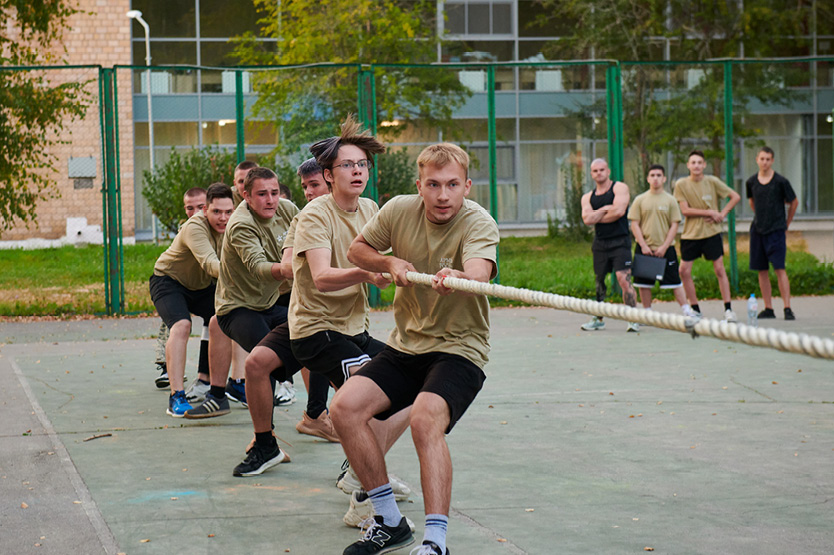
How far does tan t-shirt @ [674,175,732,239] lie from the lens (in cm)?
1264

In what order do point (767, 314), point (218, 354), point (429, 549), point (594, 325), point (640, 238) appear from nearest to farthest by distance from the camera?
point (429, 549)
point (218, 354)
point (594, 325)
point (640, 238)
point (767, 314)

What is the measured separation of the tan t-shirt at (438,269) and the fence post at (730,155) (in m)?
11.1

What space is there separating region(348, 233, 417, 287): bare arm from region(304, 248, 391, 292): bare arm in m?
0.06

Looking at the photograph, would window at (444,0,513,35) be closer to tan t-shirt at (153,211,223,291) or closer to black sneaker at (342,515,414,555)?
tan t-shirt at (153,211,223,291)

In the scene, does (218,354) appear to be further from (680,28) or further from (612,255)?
(680,28)

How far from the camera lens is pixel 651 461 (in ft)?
18.9

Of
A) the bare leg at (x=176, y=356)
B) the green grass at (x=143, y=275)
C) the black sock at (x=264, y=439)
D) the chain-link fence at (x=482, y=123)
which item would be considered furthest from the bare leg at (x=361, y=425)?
the chain-link fence at (x=482, y=123)

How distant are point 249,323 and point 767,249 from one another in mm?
8070

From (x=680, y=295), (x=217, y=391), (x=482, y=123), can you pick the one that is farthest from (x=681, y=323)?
(x=482, y=123)

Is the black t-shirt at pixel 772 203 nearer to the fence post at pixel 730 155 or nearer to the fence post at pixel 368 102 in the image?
the fence post at pixel 730 155

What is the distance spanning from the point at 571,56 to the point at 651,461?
21.4 metres

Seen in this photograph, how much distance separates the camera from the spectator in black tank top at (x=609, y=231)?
11.6 m

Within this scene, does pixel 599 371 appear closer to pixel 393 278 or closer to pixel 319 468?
pixel 319 468

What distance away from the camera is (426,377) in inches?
171
